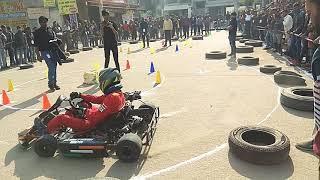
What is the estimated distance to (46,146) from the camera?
5.05m

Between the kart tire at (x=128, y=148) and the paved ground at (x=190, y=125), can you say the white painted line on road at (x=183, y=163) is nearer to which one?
the paved ground at (x=190, y=125)

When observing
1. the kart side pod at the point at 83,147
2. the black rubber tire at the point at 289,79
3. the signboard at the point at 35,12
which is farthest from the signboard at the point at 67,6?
the kart side pod at the point at 83,147

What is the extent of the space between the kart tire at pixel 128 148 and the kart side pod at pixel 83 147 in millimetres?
224

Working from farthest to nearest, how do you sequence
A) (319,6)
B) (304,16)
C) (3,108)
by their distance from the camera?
(304,16), (3,108), (319,6)

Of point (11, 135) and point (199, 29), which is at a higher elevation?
point (199, 29)

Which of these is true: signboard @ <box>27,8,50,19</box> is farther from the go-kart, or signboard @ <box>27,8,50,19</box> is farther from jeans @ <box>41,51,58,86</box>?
the go-kart

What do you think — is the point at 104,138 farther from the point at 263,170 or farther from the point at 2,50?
the point at 2,50

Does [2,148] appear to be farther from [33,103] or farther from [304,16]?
[304,16]

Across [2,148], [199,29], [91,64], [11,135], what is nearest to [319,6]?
[2,148]

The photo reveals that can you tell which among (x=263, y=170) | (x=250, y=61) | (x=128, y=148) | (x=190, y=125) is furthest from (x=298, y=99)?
(x=250, y=61)

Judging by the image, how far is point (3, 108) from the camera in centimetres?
843

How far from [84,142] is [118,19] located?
1423 inches

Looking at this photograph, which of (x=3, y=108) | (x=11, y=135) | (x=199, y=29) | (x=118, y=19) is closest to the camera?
(x=11, y=135)

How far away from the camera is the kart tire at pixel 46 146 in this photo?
16.3 ft
